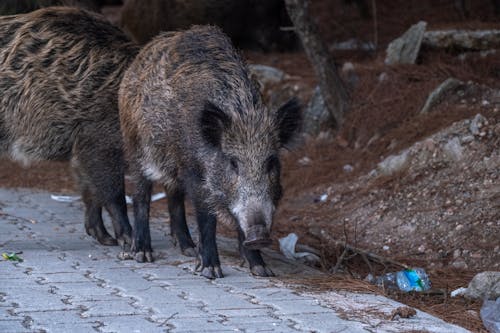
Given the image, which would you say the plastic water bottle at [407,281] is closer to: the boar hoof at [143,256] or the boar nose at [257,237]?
the boar nose at [257,237]

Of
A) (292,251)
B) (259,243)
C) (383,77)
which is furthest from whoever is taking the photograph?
(383,77)

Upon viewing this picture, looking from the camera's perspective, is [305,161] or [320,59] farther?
[305,161]

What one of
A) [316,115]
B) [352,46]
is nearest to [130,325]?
[316,115]

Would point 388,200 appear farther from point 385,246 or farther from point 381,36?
point 381,36

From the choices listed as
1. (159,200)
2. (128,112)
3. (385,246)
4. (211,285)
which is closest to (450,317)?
(211,285)

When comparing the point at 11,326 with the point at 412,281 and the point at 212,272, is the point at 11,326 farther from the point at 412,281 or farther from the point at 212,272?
the point at 412,281

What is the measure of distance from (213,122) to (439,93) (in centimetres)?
381

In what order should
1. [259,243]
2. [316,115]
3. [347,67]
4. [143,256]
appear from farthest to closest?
[347,67] < [316,115] < [143,256] < [259,243]

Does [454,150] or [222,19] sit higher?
[222,19]

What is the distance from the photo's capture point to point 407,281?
21.6 feet

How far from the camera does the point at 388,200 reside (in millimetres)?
8750

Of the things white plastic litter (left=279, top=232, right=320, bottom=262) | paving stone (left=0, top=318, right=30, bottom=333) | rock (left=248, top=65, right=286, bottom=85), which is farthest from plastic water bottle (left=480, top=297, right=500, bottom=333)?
rock (left=248, top=65, right=286, bottom=85)

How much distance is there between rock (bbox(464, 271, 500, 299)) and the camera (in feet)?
19.9

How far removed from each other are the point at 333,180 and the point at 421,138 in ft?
3.37
